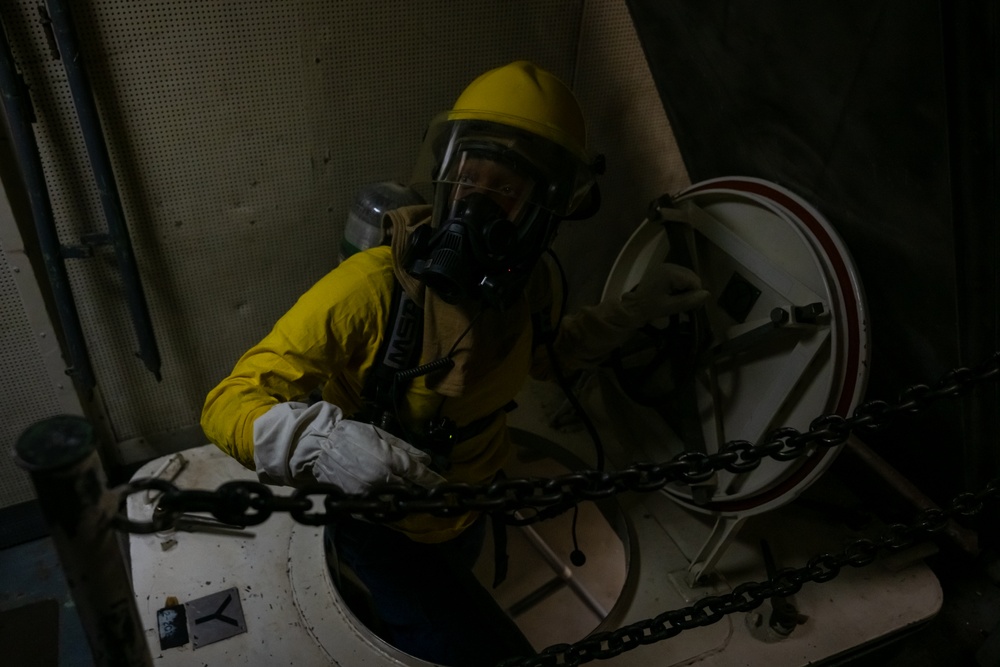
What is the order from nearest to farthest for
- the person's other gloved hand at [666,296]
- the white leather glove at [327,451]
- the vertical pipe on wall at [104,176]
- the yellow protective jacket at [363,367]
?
the white leather glove at [327,451], the yellow protective jacket at [363,367], the vertical pipe on wall at [104,176], the person's other gloved hand at [666,296]

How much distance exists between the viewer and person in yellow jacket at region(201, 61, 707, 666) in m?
1.52

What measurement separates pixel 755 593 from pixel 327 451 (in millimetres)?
998

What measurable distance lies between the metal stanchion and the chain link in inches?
1.7

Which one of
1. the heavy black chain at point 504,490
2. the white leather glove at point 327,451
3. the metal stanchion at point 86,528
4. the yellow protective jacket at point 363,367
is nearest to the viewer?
the metal stanchion at point 86,528

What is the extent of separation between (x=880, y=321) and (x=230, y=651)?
2131 mm

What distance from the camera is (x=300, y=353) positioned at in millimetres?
1604

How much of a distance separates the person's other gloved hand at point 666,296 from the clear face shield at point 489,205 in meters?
0.50

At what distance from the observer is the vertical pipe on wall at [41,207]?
1.90 metres

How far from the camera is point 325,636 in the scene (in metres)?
2.07

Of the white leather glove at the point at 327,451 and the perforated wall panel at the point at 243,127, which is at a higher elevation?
the perforated wall panel at the point at 243,127

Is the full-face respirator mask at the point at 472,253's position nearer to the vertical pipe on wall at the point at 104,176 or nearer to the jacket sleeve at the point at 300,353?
the jacket sleeve at the point at 300,353

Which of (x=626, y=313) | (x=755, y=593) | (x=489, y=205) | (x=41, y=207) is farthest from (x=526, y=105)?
(x=41, y=207)

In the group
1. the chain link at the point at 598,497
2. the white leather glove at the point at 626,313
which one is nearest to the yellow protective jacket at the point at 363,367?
the white leather glove at the point at 626,313

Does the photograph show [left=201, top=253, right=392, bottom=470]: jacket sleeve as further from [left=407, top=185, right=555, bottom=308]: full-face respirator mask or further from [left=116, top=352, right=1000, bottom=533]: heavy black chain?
[left=116, top=352, right=1000, bottom=533]: heavy black chain
